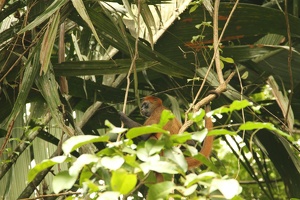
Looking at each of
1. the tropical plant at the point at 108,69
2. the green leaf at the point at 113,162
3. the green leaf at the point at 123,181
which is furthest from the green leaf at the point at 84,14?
the green leaf at the point at 123,181

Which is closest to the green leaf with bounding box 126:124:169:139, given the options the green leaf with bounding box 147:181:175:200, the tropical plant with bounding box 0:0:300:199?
the green leaf with bounding box 147:181:175:200

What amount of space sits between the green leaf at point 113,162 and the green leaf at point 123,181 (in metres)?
0.03

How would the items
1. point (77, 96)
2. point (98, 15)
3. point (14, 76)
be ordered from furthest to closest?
1. point (77, 96)
2. point (14, 76)
3. point (98, 15)

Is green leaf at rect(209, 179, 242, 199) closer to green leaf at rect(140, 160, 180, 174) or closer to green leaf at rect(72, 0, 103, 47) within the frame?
green leaf at rect(140, 160, 180, 174)

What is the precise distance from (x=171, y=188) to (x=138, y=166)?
11 centimetres

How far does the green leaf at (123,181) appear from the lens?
1.84 meters

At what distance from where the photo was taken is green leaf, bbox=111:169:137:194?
1844 mm

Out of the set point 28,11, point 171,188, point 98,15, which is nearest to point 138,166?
point 171,188

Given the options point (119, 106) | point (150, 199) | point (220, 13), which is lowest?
point (119, 106)

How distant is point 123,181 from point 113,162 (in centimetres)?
10

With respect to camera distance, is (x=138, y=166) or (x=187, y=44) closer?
(x=138, y=166)

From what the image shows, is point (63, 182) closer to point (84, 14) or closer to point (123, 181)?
point (123, 181)

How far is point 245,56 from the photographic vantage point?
4.46m

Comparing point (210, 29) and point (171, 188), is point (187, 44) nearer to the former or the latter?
point (210, 29)
